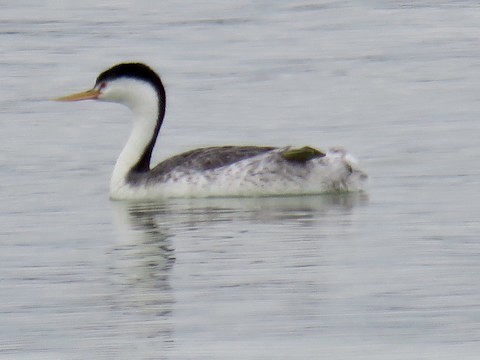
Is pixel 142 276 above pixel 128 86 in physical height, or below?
below

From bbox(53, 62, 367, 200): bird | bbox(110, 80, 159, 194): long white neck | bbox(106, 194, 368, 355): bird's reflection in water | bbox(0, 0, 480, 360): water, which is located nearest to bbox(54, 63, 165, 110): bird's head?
bbox(110, 80, 159, 194): long white neck

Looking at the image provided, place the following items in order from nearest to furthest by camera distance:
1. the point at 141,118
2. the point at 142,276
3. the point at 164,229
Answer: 1. the point at 142,276
2. the point at 164,229
3. the point at 141,118

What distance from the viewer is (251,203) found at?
1589cm

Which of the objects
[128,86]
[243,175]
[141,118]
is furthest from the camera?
[141,118]

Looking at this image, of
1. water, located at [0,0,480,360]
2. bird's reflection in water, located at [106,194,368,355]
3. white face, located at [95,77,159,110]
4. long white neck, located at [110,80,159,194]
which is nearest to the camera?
Result: water, located at [0,0,480,360]

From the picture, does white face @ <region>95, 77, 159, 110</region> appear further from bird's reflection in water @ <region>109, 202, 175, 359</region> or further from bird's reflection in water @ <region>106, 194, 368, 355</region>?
bird's reflection in water @ <region>109, 202, 175, 359</region>

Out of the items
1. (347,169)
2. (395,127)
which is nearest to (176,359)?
(347,169)

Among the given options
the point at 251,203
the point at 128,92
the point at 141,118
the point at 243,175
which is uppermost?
the point at 128,92

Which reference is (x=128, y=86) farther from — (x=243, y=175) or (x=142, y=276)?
(x=142, y=276)

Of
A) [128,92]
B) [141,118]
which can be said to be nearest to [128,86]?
[128,92]

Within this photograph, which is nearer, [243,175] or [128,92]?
[243,175]

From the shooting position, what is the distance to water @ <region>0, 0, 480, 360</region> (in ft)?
35.0

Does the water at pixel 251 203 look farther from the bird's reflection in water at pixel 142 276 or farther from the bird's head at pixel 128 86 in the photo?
the bird's head at pixel 128 86

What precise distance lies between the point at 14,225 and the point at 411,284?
388cm
